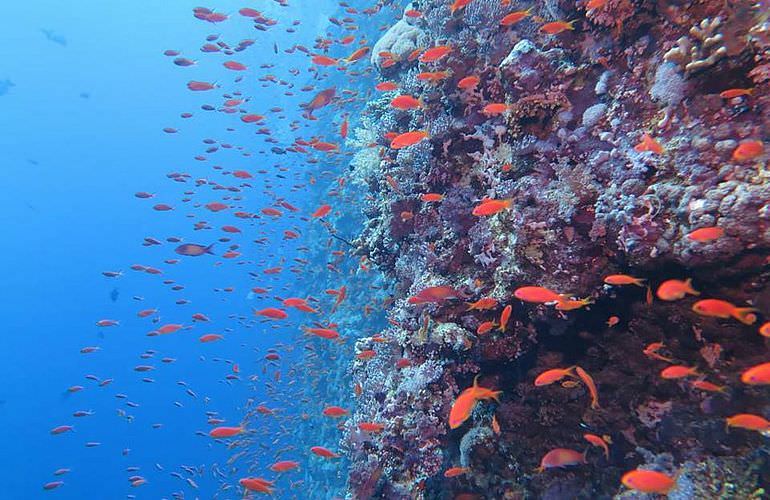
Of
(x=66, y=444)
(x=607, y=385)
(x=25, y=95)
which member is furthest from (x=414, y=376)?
(x=25, y=95)

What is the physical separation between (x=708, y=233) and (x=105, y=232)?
125 metres

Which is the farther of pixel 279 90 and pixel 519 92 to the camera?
pixel 279 90

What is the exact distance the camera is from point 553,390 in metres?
4.26

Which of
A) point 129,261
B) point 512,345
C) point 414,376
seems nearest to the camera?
point 512,345

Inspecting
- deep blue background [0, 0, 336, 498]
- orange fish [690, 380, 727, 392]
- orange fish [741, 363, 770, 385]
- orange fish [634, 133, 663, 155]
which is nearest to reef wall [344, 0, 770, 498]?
orange fish [634, 133, 663, 155]

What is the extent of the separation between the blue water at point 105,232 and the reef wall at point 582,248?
Answer: 5536 cm

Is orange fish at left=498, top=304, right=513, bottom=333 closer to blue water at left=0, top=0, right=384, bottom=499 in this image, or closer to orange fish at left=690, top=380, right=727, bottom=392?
orange fish at left=690, top=380, right=727, bottom=392

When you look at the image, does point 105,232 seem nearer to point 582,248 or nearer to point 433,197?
point 433,197

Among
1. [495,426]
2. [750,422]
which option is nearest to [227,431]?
[495,426]

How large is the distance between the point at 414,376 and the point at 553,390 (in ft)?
6.05

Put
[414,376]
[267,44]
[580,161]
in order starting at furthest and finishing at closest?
[267,44], [414,376], [580,161]

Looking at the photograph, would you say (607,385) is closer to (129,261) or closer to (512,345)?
(512,345)

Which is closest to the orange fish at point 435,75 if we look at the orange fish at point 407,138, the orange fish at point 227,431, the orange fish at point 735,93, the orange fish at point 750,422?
the orange fish at point 407,138

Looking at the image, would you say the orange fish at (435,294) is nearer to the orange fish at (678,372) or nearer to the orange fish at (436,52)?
the orange fish at (678,372)
